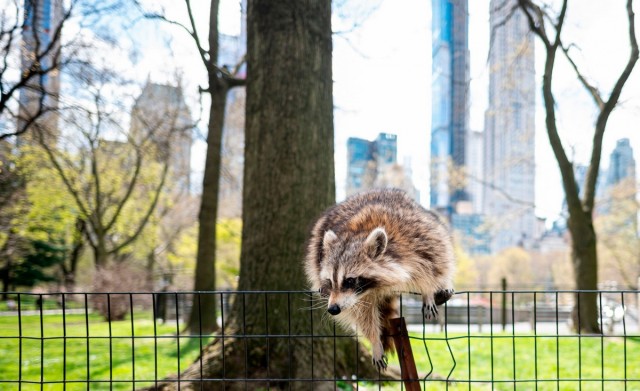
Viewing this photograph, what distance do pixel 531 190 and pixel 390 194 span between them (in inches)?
730

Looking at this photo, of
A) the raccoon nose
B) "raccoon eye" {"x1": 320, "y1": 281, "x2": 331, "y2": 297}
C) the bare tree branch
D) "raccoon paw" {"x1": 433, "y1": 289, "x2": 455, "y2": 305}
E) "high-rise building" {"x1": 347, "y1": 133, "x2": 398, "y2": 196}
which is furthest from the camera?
"high-rise building" {"x1": 347, "y1": 133, "x2": 398, "y2": 196}

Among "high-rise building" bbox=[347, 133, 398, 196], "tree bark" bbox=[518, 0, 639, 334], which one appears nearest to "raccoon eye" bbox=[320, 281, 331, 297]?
"tree bark" bbox=[518, 0, 639, 334]

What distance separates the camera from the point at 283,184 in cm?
434

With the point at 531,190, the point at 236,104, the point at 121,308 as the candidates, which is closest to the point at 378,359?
the point at 121,308

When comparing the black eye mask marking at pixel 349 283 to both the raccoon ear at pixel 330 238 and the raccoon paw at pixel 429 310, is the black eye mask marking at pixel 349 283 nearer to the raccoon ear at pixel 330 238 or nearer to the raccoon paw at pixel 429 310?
the raccoon ear at pixel 330 238

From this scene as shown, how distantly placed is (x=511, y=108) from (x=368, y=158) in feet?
26.1

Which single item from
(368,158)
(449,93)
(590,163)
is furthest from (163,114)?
(590,163)

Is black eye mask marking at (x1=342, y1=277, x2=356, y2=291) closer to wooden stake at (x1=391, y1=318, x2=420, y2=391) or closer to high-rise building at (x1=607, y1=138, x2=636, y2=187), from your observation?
wooden stake at (x1=391, y1=318, x2=420, y2=391)

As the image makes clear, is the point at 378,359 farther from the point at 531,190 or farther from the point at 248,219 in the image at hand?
the point at 531,190

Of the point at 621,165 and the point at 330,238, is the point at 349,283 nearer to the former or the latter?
the point at 330,238

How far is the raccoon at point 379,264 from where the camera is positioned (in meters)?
2.21

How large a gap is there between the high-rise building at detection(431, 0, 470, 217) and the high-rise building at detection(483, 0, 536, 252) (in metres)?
0.83

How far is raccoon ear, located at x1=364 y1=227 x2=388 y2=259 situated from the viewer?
226 cm

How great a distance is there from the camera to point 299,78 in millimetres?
4445
